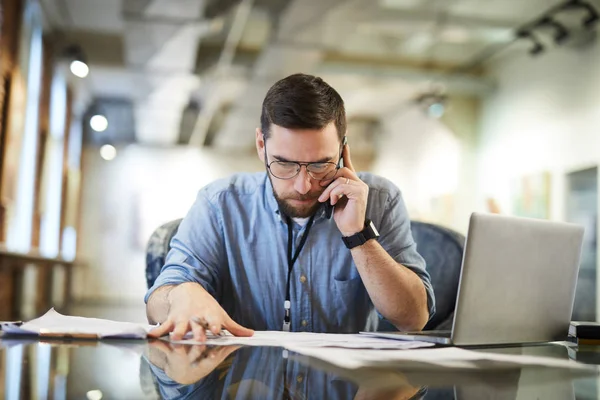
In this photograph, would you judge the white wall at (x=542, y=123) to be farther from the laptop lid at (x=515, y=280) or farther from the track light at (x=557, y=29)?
the laptop lid at (x=515, y=280)

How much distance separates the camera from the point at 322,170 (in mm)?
1781

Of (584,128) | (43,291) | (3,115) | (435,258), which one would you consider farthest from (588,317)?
(43,291)

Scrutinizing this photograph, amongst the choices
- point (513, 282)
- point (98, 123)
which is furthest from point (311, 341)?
point (98, 123)

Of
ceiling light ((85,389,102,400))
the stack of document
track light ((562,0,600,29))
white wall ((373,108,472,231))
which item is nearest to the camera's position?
ceiling light ((85,389,102,400))

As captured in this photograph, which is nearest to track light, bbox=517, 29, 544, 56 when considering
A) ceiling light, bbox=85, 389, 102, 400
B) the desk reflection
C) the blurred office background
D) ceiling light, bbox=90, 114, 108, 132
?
the blurred office background

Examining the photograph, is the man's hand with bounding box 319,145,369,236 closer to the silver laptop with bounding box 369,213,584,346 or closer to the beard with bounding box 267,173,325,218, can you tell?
the beard with bounding box 267,173,325,218

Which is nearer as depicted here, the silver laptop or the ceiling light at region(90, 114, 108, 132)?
the silver laptop

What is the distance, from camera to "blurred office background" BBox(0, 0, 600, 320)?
690 centimetres

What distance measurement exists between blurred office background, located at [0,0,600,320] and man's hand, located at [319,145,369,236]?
14.9 feet

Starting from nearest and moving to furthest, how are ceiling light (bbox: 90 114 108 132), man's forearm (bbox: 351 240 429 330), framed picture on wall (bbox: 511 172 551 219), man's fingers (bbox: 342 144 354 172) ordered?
man's forearm (bbox: 351 240 429 330) < man's fingers (bbox: 342 144 354 172) < framed picture on wall (bbox: 511 172 551 219) < ceiling light (bbox: 90 114 108 132)

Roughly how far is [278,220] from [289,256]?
117 mm

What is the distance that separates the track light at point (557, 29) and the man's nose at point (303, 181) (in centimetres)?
642

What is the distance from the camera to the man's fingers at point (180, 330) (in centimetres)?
120

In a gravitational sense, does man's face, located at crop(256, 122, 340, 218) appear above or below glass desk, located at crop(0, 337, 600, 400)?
above
